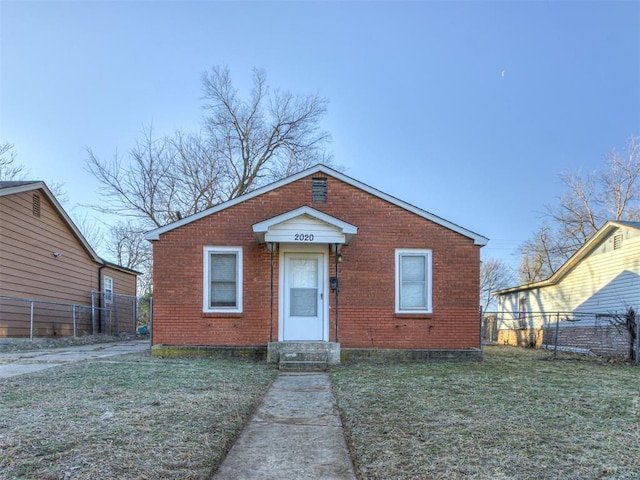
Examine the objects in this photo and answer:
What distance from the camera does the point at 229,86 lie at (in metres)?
27.1

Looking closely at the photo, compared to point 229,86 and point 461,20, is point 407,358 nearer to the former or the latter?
point 461,20

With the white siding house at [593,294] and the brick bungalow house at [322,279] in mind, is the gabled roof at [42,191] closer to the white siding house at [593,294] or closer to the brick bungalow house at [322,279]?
the brick bungalow house at [322,279]

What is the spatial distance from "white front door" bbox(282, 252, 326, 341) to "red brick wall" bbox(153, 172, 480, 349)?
0.25 m

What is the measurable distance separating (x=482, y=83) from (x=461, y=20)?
20.5 ft

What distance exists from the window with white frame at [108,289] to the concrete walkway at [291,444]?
1578 centimetres

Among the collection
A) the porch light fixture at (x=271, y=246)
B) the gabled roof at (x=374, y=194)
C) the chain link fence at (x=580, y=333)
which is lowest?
the chain link fence at (x=580, y=333)

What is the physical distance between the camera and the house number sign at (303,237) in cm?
903

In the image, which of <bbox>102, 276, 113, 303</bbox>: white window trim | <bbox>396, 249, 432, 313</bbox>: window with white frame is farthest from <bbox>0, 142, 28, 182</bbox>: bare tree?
<bbox>396, 249, 432, 313</bbox>: window with white frame

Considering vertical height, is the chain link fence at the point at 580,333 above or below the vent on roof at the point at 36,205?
below

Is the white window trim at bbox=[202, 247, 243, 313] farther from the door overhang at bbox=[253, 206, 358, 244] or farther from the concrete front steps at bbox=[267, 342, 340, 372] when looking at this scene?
the concrete front steps at bbox=[267, 342, 340, 372]

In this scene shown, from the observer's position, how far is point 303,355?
8.55 meters

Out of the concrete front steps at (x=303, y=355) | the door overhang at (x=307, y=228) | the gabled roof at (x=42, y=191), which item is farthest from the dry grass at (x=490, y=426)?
the gabled roof at (x=42, y=191)

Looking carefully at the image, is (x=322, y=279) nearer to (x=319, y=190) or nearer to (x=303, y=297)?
(x=303, y=297)

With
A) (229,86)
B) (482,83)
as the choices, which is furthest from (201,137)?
(482,83)
